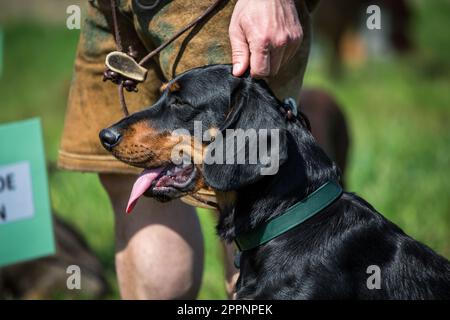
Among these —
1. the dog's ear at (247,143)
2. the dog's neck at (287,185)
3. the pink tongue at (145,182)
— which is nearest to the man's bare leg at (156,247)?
the pink tongue at (145,182)

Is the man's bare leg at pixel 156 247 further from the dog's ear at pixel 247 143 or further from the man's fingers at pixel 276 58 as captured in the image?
the man's fingers at pixel 276 58

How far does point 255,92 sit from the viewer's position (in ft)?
9.59

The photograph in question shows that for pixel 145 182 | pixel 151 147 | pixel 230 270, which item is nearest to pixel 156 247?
pixel 230 270

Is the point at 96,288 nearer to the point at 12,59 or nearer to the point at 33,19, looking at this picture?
the point at 12,59

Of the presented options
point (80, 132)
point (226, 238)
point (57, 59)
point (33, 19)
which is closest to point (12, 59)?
point (57, 59)

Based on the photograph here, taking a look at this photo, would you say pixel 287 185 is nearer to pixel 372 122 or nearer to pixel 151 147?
pixel 151 147

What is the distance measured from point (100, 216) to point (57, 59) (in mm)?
9707

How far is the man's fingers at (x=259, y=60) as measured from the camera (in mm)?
2852

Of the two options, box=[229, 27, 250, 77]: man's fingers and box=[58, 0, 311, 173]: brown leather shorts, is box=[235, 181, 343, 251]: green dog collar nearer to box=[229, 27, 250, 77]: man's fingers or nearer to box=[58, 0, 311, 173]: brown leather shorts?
box=[229, 27, 250, 77]: man's fingers

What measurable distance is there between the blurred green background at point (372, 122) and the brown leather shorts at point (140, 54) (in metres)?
1.45

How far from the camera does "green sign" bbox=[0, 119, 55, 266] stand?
4.43m

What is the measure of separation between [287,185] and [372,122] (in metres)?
6.55

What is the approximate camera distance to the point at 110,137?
3.03 meters
